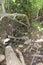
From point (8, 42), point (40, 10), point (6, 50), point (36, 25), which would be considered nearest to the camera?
point (6, 50)

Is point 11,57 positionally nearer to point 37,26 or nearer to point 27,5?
point 37,26

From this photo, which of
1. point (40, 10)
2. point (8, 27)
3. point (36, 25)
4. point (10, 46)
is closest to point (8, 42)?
point (10, 46)

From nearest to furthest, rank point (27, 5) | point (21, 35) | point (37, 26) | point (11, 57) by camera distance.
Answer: point (11, 57), point (21, 35), point (37, 26), point (27, 5)

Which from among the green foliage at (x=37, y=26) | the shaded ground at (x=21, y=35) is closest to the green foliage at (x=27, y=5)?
the green foliage at (x=37, y=26)

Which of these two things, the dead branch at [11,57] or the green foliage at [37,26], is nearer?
the dead branch at [11,57]

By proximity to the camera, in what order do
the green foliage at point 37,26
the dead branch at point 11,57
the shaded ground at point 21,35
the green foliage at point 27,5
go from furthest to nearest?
the green foliage at point 27,5
the green foliage at point 37,26
the shaded ground at point 21,35
the dead branch at point 11,57

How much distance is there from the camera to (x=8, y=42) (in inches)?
133

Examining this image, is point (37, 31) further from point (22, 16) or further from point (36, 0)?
point (36, 0)

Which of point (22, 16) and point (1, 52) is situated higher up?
point (22, 16)

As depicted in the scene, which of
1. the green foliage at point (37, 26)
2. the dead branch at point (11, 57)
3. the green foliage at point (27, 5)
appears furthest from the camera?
the green foliage at point (27, 5)

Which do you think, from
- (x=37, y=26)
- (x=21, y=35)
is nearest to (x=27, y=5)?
(x=37, y=26)

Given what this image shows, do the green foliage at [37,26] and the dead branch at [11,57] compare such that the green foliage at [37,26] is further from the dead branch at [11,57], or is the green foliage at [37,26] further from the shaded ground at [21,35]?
the dead branch at [11,57]

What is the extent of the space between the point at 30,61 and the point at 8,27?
1.25m

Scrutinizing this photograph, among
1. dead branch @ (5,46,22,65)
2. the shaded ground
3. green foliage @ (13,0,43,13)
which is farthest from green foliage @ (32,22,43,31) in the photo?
dead branch @ (5,46,22,65)
